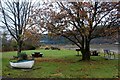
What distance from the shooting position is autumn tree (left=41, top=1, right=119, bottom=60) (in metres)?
5.94

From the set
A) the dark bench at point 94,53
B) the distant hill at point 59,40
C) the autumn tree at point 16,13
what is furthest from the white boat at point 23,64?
the dark bench at point 94,53

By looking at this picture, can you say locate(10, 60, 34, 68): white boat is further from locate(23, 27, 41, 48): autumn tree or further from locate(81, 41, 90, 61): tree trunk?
locate(81, 41, 90, 61): tree trunk

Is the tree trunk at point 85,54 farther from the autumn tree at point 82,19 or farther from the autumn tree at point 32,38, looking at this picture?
the autumn tree at point 32,38

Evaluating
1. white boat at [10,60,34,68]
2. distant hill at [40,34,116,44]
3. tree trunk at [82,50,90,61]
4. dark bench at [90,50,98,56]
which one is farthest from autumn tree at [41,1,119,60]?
white boat at [10,60,34,68]

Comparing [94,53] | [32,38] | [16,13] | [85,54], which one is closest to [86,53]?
[85,54]

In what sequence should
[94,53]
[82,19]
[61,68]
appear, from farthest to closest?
[94,53] → [82,19] → [61,68]

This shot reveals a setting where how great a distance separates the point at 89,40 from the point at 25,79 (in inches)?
111

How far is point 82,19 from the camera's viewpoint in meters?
5.97

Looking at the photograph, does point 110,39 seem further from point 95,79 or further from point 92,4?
point 95,79

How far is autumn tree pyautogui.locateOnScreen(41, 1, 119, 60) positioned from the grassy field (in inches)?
24.5

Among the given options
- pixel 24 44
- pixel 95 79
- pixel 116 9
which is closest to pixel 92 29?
pixel 116 9

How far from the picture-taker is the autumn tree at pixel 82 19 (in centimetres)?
594

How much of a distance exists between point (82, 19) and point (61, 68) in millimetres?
1385

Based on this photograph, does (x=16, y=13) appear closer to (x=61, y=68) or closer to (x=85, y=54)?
(x=85, y=54)
